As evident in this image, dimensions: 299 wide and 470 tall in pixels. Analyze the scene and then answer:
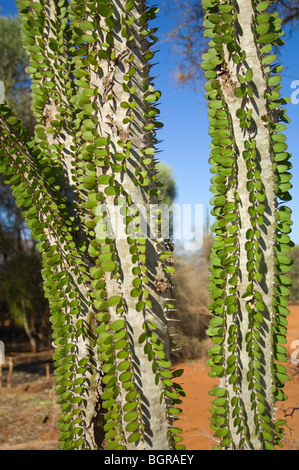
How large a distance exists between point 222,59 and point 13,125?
3.38ft

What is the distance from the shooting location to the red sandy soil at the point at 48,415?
5168 millimetres

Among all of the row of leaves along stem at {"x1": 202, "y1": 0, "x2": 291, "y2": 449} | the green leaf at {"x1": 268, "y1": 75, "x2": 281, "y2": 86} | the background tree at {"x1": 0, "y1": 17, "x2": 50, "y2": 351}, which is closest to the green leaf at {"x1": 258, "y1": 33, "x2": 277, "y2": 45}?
the row of leaves along stem at {"x1": 202, "y1": 0, "x2": 291, "y2": 449}

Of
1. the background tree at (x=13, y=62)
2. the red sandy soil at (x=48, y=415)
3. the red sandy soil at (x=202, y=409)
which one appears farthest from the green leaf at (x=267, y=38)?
the background tree at (x=13, y=62)

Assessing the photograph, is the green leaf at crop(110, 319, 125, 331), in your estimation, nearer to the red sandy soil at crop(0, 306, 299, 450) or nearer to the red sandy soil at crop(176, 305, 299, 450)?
the red sandy soil at crop(176, 305, 299, 450)

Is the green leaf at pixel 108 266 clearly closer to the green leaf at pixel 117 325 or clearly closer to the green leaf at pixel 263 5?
the green leaf at pixel 117 325

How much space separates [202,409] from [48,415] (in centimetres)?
245

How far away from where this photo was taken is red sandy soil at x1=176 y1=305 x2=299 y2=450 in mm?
4930

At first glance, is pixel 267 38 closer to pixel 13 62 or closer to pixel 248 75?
pixel 248 75

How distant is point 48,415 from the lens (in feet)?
21.1

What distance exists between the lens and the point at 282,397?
5.28 ft

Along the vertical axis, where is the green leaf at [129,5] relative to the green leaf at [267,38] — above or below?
above

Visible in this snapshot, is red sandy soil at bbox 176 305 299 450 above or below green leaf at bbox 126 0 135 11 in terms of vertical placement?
below
